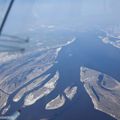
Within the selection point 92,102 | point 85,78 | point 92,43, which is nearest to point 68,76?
point 85,78

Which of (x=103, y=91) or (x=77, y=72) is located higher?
(x=103, y=91)

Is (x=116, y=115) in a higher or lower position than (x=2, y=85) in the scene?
higher

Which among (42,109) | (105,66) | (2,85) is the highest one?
(42,109)

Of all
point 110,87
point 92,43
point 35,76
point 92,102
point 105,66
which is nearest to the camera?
point 92,102

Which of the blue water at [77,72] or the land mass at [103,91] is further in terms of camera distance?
the land mass at [103,91]

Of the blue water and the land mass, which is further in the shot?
the land mass

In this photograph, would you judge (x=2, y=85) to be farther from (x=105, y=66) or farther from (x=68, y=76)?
(x=105, y=66)

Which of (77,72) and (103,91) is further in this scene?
(77,72)

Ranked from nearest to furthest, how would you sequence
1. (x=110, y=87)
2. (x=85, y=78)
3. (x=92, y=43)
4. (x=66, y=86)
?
(x=110, y=87) < (x=66, y=86) < (x=85, y=78) < (x=92, y=43)
